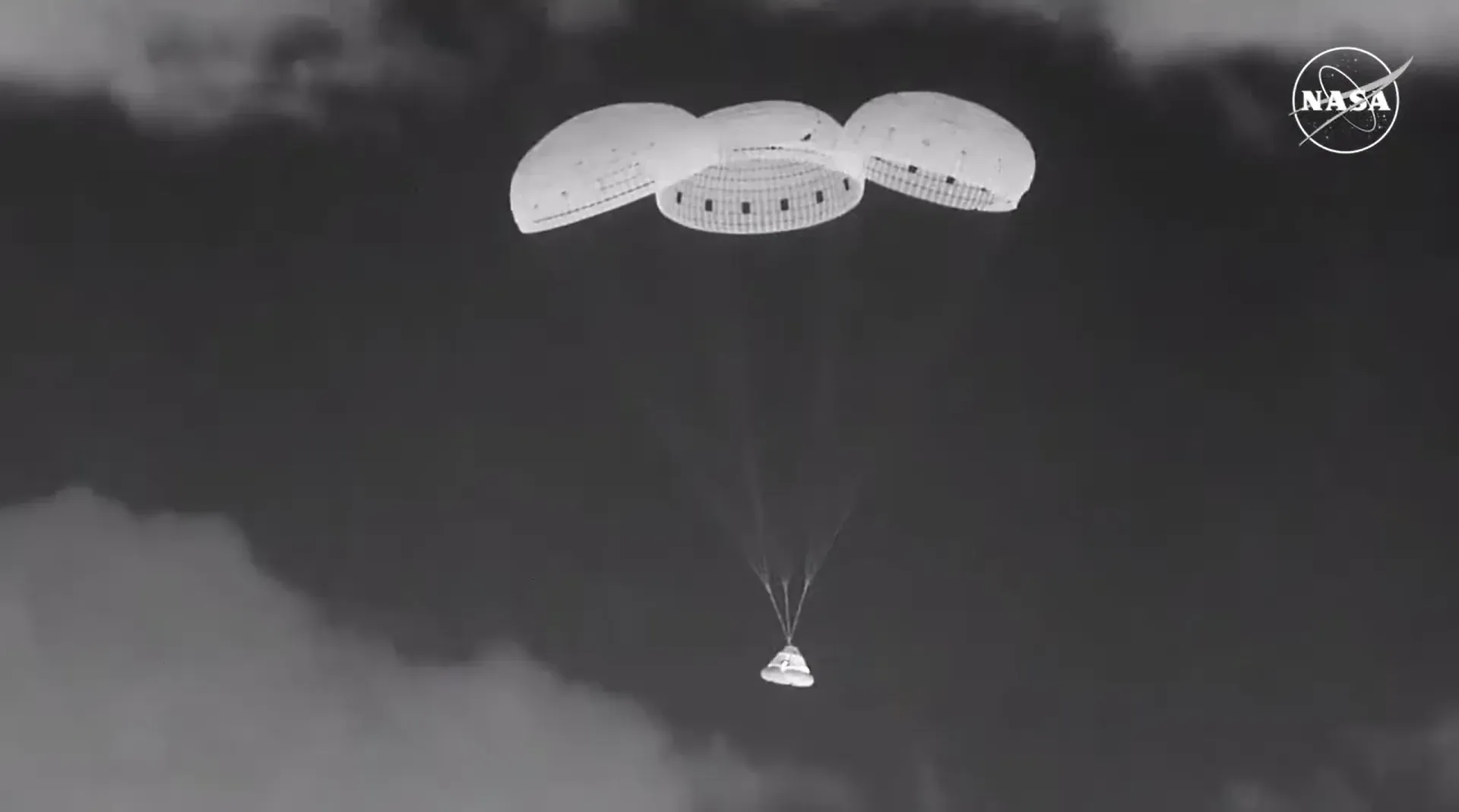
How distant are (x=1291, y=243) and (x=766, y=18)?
447 cm

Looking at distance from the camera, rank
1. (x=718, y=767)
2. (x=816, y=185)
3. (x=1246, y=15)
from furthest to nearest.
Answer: (x=1246, y=15), (x=718, y=767), (x=816, y=185)

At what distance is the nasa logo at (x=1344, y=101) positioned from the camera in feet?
37.9

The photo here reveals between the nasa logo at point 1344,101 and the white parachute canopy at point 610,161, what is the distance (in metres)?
5.65

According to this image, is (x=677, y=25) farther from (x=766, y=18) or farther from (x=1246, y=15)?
(x=1246, y=15)

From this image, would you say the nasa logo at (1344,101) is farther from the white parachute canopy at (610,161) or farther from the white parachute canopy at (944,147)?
the white parachute canopy at (610,161)

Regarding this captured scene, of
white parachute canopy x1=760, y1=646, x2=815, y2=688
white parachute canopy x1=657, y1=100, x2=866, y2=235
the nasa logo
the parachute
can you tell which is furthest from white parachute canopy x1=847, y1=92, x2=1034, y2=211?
the nasa logo

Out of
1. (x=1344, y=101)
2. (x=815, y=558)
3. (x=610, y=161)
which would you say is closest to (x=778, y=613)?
(x=815, y=558)

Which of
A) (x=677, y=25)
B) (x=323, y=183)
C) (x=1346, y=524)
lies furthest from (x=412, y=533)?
(x=1346, y=524)

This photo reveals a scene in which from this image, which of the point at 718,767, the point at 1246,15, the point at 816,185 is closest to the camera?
the point at 816,185

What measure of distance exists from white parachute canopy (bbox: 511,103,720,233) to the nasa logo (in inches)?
222

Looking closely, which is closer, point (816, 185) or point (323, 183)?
point (816, 185)

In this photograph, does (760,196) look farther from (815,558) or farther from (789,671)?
(789,671)

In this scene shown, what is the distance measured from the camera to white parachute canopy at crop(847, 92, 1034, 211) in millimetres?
8297

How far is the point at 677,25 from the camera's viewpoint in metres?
11.4
